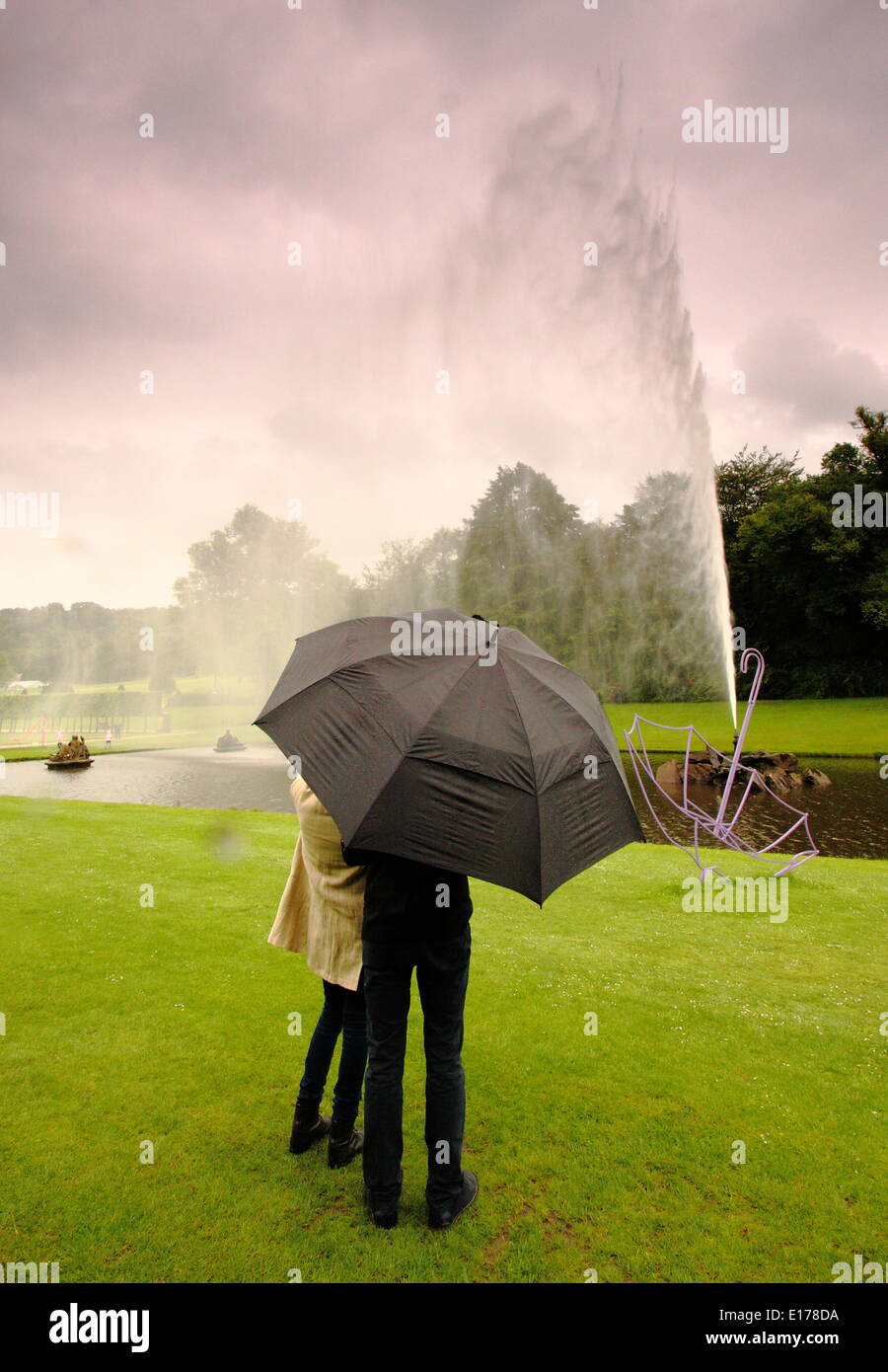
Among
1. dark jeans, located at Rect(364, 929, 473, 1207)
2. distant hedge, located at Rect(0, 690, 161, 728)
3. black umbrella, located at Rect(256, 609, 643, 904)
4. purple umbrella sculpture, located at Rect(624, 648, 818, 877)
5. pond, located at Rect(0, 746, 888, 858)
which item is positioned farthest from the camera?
distant hedge, located at Rect(0, 690, 161, 728)

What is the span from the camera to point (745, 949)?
6930mm

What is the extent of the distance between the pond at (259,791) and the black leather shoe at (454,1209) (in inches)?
474

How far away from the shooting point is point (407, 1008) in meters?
3.27

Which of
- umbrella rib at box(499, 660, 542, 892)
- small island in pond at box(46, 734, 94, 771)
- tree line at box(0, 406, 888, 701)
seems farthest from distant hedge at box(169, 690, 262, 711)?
umbrella rib at box(499, 660, 542, 892)

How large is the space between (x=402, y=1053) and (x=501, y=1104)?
1323 mm

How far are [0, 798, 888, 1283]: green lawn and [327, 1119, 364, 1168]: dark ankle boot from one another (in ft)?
0.22

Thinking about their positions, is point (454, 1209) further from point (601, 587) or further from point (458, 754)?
point (601, 587)

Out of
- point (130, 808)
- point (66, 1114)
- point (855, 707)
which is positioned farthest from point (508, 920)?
point (855, 707)

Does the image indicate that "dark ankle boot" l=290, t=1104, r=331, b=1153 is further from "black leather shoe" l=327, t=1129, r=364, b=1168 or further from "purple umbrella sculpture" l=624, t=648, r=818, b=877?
"purple umbrella sculpture" l=624, t=648, r=818, b=877

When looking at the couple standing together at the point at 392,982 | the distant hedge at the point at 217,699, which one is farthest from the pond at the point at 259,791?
the distant hedge at the point at 217,699

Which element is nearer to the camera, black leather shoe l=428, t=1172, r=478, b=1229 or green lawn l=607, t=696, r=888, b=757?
black leather shoe l=428, t=1172, r=478, b=1229

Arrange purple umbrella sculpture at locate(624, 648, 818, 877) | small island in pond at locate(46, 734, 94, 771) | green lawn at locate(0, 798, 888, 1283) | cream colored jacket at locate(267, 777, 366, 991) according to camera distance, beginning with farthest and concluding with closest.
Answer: small island in pond at locate(46, 734, 94, 771), purple umbrella sculpture at locate(624, 648, 818, 877), cream colored jacket at locate(267, 777, 366, 991), green lawn at locate(0, 798, 888, 1283)

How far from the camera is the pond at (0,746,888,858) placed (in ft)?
51.3
